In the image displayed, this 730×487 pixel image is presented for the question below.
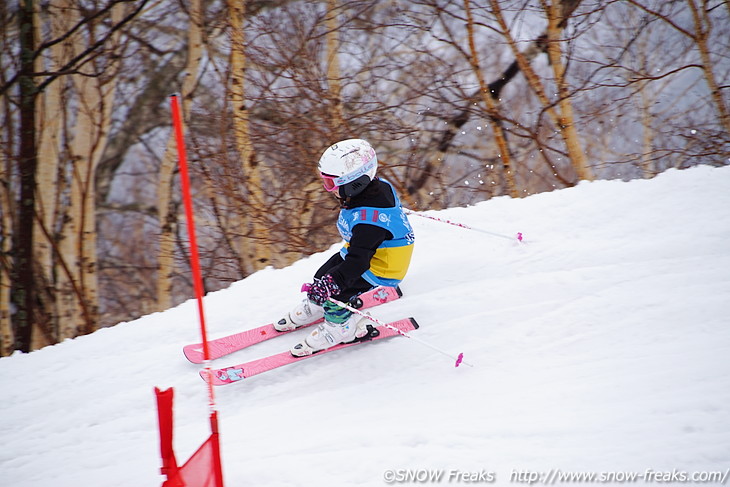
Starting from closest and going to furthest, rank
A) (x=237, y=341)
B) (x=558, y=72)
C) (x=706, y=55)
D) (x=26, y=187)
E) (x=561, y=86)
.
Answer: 1. (x=237, y=341)
2. (x=26, y=187)
3. (x=706, y=55)
4. (x=561, y=86)
5. (x=558, y=72)

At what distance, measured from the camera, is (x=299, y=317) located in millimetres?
3832

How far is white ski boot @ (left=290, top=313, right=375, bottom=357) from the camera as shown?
3445mm

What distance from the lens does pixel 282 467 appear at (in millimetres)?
2562

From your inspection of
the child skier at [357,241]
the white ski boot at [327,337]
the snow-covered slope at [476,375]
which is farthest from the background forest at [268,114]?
the child skier at [357,241]

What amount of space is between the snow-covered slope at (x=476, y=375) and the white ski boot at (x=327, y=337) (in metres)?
0.11

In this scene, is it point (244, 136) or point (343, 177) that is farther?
point (244, 136)

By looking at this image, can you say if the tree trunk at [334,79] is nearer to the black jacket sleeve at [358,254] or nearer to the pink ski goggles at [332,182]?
the pink ski goggles at [332,182]

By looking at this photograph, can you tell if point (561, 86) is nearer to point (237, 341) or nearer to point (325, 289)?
point (325, 289)

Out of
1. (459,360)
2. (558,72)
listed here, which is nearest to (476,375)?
(459,360)

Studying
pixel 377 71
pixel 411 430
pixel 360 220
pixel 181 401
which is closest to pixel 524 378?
pixel 411 430

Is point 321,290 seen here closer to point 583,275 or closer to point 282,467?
point 282,467

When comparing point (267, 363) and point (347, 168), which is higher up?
point (347, 168)

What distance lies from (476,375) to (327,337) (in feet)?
3.38

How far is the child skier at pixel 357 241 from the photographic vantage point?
331 centimetres
